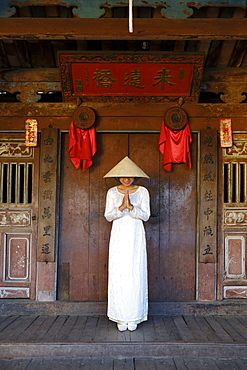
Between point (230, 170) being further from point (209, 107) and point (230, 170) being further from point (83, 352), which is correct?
point (83, 352)

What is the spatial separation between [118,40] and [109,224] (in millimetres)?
2302

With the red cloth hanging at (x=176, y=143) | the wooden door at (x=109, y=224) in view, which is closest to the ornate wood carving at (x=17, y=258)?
Answer: the wooden door at (x=109, y=224)

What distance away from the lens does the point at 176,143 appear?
14.8 feet

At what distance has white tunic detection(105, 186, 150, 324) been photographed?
147 inches

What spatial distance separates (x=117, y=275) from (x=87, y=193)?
1.25m

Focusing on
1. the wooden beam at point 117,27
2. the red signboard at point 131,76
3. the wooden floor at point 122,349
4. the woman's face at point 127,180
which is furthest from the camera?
the red signboard at point 131,76

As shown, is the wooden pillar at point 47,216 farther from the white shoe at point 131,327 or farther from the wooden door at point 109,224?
the white shoe at point 131,327

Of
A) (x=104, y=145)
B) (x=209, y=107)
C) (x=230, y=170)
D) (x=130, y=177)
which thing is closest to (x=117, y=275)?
(x=130, y=177)

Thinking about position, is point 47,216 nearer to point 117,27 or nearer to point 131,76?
point 131,76

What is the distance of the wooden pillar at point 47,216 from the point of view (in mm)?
4445

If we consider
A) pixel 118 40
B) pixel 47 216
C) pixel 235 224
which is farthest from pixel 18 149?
pixel 235 224

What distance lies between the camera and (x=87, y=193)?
4.61 metres

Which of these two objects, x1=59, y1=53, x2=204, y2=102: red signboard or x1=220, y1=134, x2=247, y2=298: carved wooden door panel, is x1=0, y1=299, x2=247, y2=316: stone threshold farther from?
x1=59, y1=53, x2=204, y2=102: red signboard

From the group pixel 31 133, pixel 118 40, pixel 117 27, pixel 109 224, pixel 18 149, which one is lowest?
pixel 109 224
